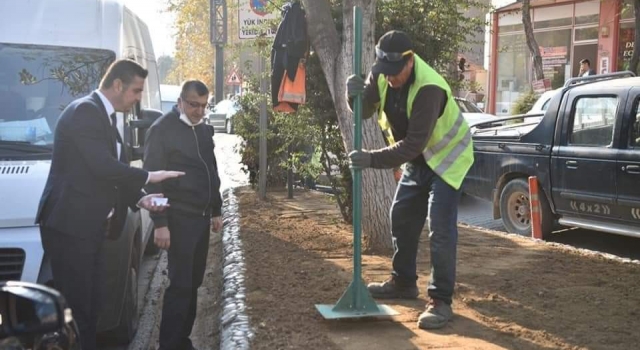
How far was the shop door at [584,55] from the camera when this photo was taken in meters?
22.1

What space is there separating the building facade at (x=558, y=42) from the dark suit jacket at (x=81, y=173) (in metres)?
16.1

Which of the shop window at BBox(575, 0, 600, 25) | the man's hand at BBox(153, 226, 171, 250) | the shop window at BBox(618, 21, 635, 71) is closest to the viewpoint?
the man's hand at BBox(153, 226, 171, 250)

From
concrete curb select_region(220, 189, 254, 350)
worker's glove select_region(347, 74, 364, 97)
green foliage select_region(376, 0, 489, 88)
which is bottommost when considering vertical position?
concrete curb select_region(220, 189, 254, 350)

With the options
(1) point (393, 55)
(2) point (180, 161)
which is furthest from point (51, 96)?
(1) point (393, 55)

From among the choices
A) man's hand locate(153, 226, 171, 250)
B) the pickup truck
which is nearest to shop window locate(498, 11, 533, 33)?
the pickup truck

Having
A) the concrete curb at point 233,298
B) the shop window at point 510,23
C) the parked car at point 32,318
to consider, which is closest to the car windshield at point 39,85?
the concrete curb at point 233,298

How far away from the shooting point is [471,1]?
8.14m

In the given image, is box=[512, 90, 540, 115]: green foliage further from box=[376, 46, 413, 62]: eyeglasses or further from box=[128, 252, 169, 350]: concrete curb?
box=[376, 46, 413, 62]: eyeglasses

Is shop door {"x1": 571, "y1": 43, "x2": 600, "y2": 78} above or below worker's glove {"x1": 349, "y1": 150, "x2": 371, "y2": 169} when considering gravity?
above

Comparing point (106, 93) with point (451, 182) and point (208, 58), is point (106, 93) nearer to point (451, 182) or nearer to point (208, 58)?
point (451, 182)

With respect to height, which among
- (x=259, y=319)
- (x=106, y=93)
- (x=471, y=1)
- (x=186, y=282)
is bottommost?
(x=259, y=319)

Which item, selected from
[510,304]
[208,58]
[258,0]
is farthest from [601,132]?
[208,58]

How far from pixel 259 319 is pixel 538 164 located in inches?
193

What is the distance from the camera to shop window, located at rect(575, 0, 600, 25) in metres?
21.9
